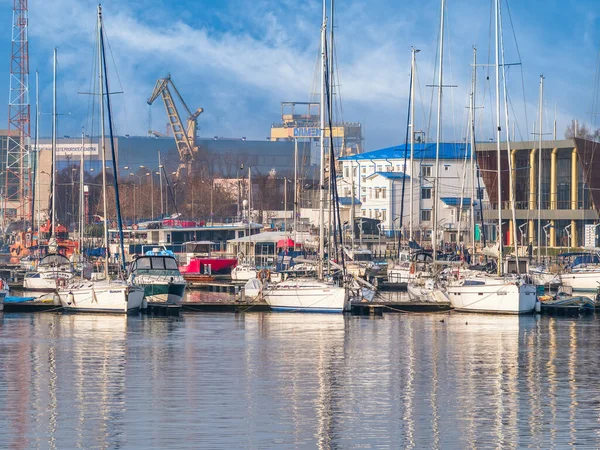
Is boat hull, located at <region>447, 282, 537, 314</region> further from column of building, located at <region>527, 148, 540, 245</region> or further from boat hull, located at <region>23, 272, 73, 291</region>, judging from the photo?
column of building, located at <region>527, 148, 540, 245</region>

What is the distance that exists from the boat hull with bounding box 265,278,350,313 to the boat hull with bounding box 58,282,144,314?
6186 mm

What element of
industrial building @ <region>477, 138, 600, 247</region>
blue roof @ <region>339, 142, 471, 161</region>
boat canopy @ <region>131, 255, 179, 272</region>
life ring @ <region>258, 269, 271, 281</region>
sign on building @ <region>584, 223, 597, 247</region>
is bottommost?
life ring @ <region>258, 269, 271, 281</region>

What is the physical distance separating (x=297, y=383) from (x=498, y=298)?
22.7 meters

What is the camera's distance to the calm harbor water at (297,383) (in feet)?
86.8

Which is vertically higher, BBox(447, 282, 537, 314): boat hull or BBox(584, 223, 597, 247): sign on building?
BBox(584, 223, 597, 247): sign on building

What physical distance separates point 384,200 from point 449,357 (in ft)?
298

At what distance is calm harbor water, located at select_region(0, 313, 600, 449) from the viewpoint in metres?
26.5

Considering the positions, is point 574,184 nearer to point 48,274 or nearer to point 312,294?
point 48,274

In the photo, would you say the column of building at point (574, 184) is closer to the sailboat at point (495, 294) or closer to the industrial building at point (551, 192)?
the industrial building at point (551, 192)

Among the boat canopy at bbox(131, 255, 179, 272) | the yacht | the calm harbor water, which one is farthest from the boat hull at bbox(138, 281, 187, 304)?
the yacht

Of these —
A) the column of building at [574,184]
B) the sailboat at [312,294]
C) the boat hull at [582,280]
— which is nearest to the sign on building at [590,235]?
the column of building at [574,184]

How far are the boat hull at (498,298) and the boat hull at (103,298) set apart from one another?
567 inches

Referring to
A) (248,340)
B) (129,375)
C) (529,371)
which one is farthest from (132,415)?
(248,340)

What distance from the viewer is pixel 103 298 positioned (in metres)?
54.9
